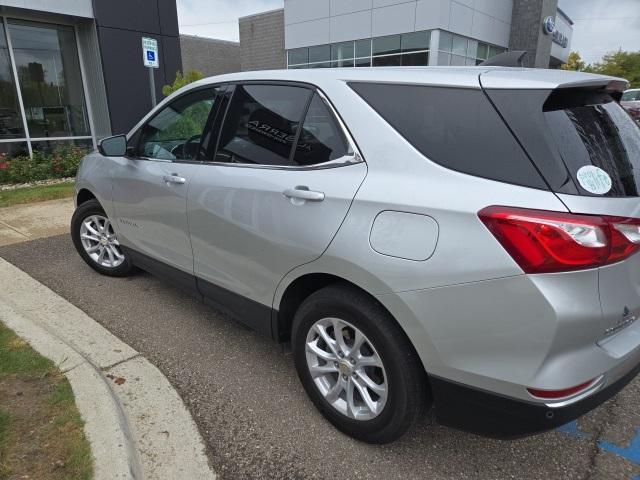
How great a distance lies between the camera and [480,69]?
2.17 metres

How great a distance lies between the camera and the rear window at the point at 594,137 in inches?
68.8

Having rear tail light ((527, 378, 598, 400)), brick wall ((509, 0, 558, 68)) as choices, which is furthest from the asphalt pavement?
brick wall ((509, 0, 558, 68))

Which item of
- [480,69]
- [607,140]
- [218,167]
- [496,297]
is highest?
[480,69]

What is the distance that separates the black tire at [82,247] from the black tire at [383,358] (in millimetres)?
2575

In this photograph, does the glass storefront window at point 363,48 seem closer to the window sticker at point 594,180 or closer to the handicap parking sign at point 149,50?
the handicap parking sign at point 149,50

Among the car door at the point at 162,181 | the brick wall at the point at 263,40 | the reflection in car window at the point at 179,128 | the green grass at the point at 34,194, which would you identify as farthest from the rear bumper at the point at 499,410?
the brick wall at the point at 263,40

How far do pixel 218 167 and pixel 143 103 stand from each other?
8909mm

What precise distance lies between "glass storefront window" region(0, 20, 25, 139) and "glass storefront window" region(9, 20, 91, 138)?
0.16m

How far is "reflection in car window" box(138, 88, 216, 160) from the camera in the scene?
3156 millimetres

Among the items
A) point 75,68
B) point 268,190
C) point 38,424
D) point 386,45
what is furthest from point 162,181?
point 386,45

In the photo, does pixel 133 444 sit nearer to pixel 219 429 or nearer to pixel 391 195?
pixel 219 429

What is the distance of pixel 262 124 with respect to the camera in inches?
107

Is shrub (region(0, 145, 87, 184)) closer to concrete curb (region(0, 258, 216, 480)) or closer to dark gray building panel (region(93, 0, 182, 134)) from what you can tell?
dark gray building panel (region(93, 0, 182, 134))

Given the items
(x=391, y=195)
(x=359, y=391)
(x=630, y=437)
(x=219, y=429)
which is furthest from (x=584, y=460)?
(x=219, y=429)
